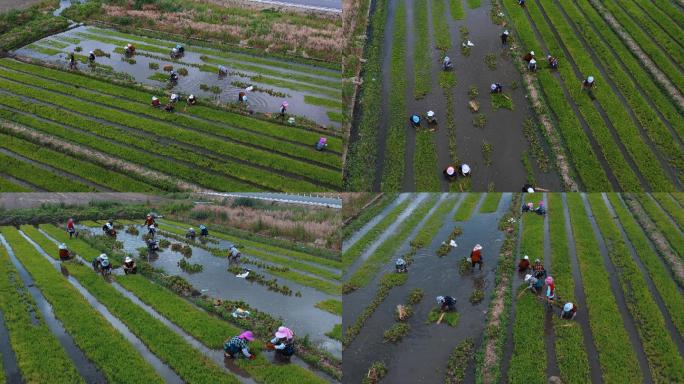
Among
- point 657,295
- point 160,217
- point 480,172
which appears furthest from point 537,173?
point 160,217

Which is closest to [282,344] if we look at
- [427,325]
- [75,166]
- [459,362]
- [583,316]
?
[427,325]

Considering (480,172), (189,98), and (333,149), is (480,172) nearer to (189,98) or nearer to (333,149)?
(333,149)

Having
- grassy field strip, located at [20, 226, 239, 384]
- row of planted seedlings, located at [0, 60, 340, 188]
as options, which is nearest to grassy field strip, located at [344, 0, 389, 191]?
row of planted seedlings, located at [0, 60, 340, 188]

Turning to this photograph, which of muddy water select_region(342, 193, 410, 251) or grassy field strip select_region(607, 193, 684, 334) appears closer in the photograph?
grassy field strip select_region(607, 193, 684, 334)

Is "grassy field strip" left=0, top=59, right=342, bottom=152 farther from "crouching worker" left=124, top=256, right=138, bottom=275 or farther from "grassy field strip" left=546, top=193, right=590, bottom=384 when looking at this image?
"grassy field strip" left=546, top=193, right=590, bottom=384

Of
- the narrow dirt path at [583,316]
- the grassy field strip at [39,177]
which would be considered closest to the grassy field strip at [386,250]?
the narrow dirt path at [583,316]

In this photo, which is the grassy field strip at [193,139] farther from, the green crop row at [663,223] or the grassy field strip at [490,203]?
the green crop row at [663,223]
